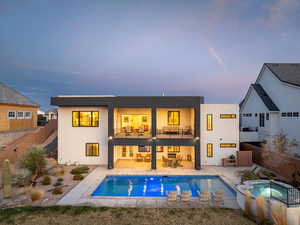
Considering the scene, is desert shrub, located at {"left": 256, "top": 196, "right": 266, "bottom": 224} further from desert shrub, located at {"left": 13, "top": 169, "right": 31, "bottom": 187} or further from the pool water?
desert shrub, located at {"left": 13, "top": 169, "right": 31, "bottom": 187}

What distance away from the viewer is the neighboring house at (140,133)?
14119 mm

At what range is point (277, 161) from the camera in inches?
506

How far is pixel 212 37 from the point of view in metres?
25.1

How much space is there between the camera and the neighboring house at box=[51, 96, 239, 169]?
46.3 ft

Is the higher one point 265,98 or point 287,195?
point 265,98

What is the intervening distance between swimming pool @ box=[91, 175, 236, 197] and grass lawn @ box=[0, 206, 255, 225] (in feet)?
6.99

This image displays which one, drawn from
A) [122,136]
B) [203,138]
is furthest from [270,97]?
[122,136]

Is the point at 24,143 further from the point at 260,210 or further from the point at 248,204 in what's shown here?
the point at 260,210

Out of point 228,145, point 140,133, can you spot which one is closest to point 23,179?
point 140,133

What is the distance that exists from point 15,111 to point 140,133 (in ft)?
57.2

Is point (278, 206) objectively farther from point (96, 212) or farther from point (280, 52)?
point (280, 52)

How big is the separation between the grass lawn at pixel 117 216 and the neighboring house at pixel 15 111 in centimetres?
1586

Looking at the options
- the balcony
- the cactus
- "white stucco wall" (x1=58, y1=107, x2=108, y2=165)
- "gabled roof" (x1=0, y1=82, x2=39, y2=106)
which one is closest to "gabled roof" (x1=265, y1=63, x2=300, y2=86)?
the balcony

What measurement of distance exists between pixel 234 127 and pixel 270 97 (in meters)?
8.45
